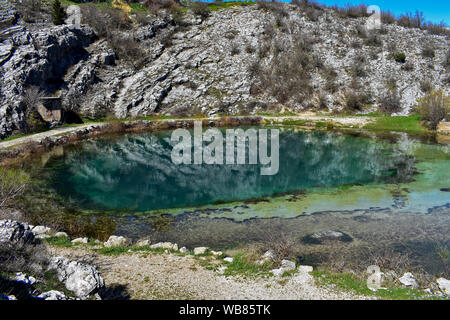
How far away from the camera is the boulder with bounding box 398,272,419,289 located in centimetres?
817

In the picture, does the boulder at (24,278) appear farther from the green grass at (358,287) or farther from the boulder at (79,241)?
the green grass at (358,287)

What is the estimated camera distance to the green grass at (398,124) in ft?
107

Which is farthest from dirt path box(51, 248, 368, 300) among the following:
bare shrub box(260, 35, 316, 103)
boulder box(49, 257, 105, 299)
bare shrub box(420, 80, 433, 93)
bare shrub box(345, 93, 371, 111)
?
bare shrub box(420, 80, 433, 93)

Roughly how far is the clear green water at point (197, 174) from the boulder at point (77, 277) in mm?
8392

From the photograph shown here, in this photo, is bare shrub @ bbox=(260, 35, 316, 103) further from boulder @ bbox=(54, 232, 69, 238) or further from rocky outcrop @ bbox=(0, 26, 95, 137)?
→ boulder @ bbox=(54, 232, 69, 238)

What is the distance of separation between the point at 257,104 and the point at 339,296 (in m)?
37.5

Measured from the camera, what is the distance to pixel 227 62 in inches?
1874

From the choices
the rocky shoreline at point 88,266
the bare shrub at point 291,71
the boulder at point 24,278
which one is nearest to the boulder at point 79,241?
the rocky shoreline at point 88,266

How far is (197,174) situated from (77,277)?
14.3 metres

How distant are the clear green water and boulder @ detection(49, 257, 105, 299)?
8.39 m

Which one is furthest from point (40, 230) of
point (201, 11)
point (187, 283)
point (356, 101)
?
point (201, 11)

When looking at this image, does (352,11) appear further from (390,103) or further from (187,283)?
(187,283)

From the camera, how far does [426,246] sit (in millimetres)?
11430
